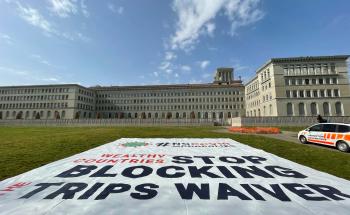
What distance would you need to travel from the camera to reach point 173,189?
3.99 metres

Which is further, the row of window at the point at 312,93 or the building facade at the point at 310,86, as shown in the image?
the row of window at the point at 312,93

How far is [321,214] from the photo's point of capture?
3.03 m

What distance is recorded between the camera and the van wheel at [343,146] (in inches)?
382

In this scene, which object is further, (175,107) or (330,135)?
(175,107)

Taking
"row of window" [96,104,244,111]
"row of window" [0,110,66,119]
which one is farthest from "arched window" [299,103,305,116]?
"row of window" [0,110,66,119]

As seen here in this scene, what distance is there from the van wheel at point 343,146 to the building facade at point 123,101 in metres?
78.7

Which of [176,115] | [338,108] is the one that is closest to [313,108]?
[338,108]

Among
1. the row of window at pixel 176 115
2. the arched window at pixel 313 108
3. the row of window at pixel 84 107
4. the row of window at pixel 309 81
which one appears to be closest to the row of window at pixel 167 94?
the row of window at pixel 84 107

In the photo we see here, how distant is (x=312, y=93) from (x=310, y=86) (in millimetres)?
2226

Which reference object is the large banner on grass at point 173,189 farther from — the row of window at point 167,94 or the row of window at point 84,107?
the row of window at point 84,107

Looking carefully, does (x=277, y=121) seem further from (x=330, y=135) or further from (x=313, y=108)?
(x=330, y=135)

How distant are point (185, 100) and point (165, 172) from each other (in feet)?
307

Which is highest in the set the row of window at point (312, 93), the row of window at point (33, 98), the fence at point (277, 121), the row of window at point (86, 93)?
the row of window at point (86, 93)

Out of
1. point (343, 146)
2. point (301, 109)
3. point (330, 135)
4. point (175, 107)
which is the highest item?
point (175, 107)
